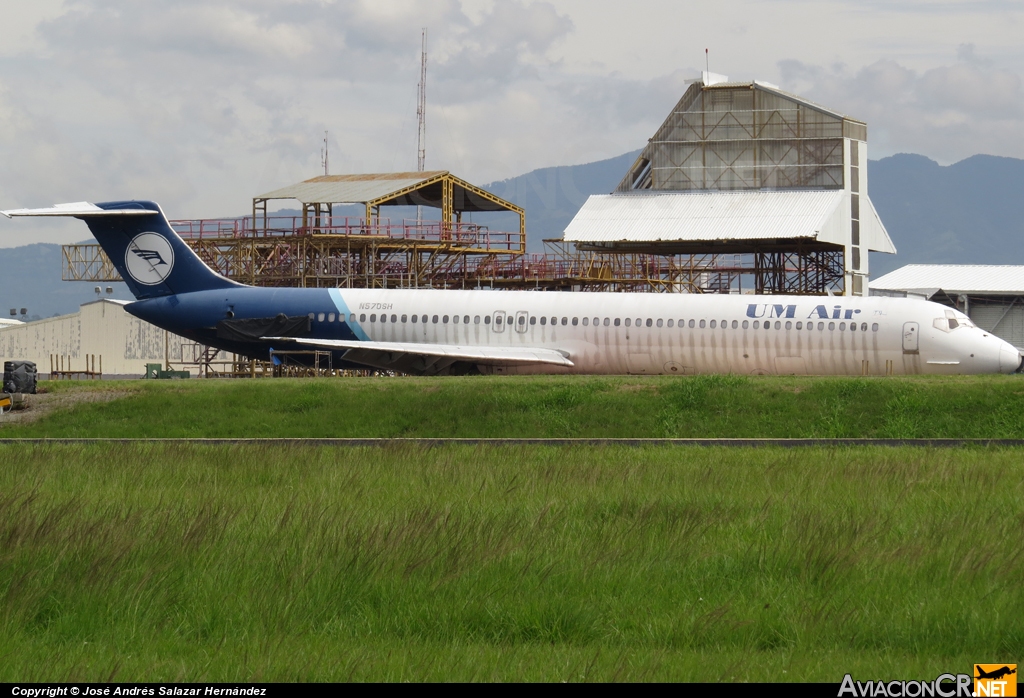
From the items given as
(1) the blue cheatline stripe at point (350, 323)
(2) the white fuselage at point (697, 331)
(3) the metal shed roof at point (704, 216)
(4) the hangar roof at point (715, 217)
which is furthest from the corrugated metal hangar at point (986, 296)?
(1) the blue cheatline stripe at point (350, 323)

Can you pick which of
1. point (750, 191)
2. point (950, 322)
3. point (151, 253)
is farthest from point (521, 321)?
point (750, 191)

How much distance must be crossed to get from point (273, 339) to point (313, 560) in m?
30.0

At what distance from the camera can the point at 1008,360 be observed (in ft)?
125

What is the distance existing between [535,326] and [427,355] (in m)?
4.12

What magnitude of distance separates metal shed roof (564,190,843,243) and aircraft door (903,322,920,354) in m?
26.1

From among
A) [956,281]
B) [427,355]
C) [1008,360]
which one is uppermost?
[956,281]

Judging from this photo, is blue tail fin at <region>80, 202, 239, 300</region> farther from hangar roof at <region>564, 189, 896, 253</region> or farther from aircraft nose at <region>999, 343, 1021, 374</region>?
aircraft nose at <region>999, 343, 1021, 374</region>

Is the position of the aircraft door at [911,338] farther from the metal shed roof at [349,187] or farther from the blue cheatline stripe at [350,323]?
the metal shed roof at [349,187]

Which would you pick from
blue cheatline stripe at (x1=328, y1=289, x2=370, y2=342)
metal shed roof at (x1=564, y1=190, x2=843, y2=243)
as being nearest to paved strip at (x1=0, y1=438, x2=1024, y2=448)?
blue cheatline stripe at (x1=328, y1=289, x2=370, y2=342)

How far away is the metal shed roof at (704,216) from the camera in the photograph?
65562 millimetres

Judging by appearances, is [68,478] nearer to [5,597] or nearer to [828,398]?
[5,597]

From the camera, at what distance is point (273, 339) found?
139ft

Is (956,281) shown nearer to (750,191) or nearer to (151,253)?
(750,191)

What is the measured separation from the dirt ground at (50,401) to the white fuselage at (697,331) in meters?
10.3
